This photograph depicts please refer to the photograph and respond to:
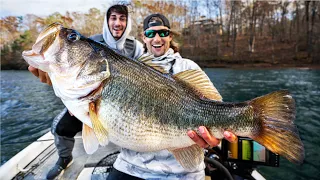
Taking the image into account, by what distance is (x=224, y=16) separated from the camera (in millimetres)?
47938

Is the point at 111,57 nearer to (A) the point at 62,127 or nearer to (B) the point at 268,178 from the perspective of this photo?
(A) the point at 62,127

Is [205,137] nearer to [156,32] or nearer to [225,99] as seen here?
[156,32]

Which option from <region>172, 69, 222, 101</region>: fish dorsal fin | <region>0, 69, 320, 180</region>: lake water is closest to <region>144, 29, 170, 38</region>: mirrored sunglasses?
<region>172, 69, 222, 101</region>: fish dorsal fin

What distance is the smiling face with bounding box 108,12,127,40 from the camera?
3.55 m

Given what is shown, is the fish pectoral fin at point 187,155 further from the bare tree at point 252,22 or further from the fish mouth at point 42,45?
the bare tree at point 252,22

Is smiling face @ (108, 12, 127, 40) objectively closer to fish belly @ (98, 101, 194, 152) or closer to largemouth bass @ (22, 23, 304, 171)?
largemouth bass @ (22, 23, 304, 171)

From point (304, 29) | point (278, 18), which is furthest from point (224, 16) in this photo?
point (304, 29)

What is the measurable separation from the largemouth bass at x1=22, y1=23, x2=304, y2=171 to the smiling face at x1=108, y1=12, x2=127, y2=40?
5.57ft

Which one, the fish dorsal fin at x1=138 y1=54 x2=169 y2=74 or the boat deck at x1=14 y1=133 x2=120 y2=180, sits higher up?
the fish dorsal fin at x1=138 y1=54 x2=169 y2=74

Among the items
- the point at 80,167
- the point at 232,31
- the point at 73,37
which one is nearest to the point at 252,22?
the point at 232,31

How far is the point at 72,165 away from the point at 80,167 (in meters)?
0.15

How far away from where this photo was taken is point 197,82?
201 cm

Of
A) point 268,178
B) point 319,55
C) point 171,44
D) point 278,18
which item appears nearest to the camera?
point 171,44

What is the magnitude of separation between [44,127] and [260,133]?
9.61m
